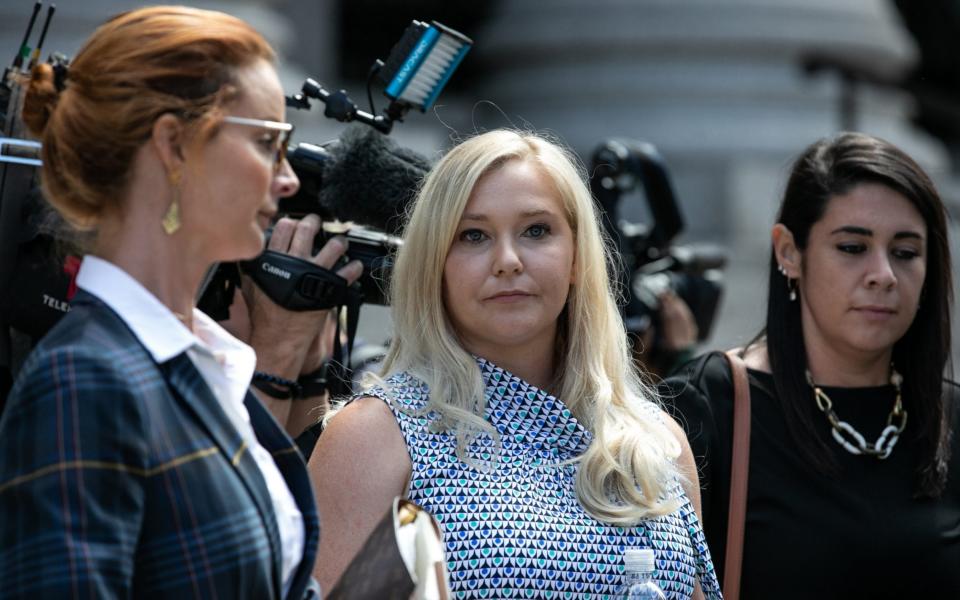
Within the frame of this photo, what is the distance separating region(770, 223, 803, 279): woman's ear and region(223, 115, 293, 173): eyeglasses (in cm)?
179

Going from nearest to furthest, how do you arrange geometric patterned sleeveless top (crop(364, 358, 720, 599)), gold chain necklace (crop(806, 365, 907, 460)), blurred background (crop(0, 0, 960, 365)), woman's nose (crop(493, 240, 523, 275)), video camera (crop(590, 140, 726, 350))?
geometric patterned sleeveless top (crop(364, 358, 720, 599))
woman's nose (crop(493, 240, 523, 275))
gold chain necklace (crop(806, 365, 907, 460))
video camera (crop(590, 140, 726, 350))
blurred background (crop(0, 0, 960, 365))

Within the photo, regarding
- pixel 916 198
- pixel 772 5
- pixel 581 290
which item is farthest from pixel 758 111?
pixel 581 290

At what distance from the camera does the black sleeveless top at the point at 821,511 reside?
293 centimetres

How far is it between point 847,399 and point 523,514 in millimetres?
1181

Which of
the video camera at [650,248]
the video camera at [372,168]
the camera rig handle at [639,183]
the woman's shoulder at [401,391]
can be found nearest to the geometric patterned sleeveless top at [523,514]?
the woman's shoulder at [401,391]

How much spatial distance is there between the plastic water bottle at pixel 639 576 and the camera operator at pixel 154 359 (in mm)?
710

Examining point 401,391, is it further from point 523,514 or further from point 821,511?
point 821,511

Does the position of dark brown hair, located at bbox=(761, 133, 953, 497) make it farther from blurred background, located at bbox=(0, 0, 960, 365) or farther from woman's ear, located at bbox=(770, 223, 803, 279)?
blurred background, located at bbox=(0, 0, 960, 365)

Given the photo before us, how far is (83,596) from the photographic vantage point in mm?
1486

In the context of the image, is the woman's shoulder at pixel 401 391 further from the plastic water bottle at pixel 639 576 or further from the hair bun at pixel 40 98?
the hair bun at pixel 40 98

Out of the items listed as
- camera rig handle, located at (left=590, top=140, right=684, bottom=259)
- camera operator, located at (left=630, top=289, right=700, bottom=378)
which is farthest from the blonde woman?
camera operator, located at (left=630, top=289, right=700, bottom=378)

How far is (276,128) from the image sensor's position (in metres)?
1.76

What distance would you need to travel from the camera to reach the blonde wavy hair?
244cm

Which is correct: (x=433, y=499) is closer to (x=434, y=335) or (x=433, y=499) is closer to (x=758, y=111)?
(x=434, y=335)
